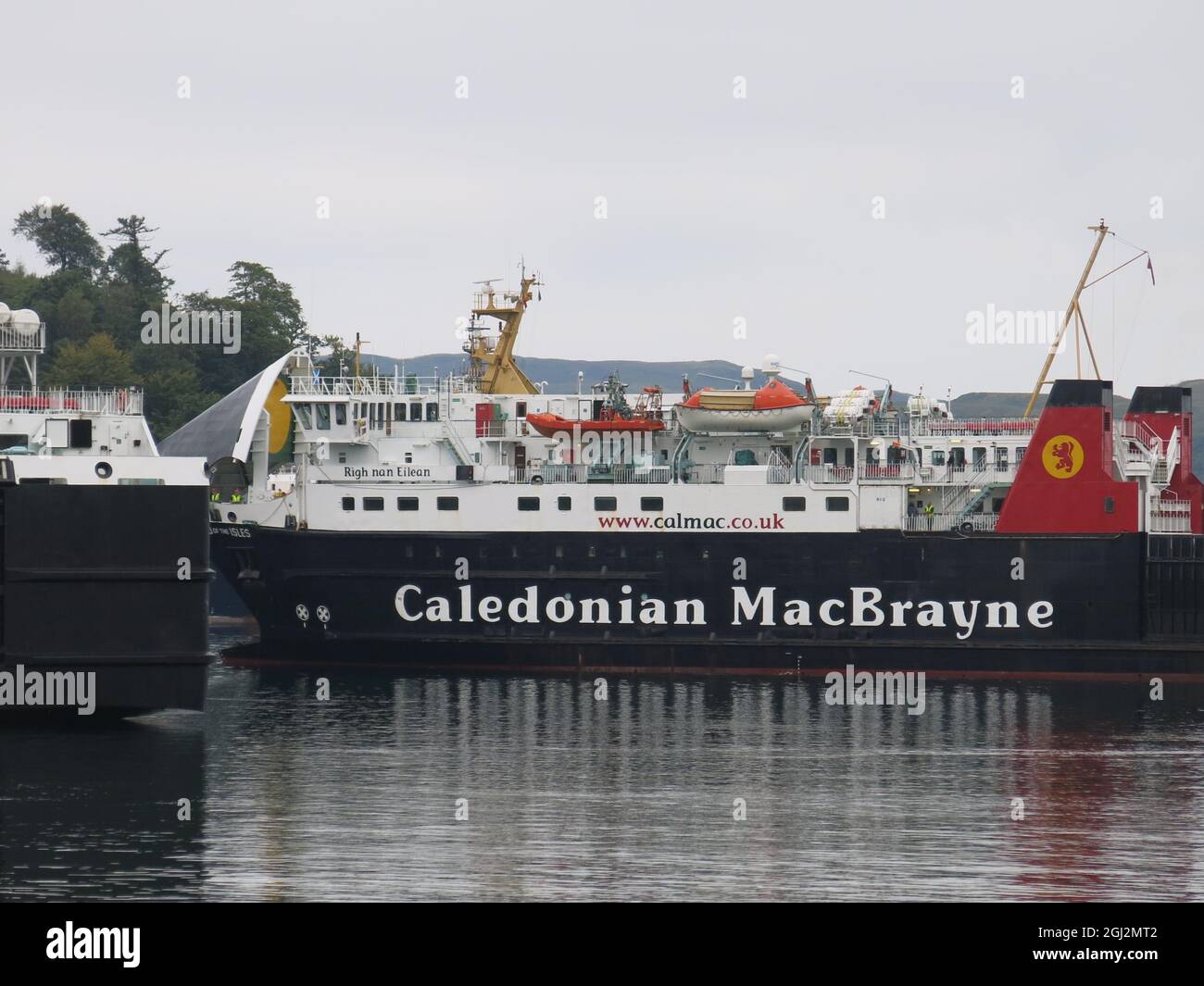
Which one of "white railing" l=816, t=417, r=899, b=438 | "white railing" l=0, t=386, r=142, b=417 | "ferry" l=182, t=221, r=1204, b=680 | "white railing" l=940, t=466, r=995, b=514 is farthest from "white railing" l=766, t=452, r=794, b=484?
"white railing" l=0, t=386, r=142, b=417

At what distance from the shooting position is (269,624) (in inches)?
2169

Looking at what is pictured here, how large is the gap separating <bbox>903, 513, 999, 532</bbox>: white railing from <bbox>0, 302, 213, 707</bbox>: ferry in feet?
69.9

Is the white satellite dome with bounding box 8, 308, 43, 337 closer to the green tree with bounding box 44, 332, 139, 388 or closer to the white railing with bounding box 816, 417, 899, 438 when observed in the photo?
the white railing with bounding box 816, 417, 899, 438

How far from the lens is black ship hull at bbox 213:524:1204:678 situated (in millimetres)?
52969

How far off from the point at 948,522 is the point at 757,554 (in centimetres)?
568

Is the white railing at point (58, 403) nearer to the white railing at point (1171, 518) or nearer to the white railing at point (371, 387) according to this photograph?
the white railing at point (371, 387)

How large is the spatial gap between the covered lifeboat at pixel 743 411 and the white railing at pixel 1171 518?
10141 mm

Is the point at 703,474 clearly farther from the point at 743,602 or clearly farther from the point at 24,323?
the point at 24,323

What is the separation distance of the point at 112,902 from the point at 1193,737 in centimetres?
2595

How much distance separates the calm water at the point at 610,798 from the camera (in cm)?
3119

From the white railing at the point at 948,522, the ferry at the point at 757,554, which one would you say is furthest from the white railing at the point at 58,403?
the white railing at the point at 948,522
